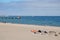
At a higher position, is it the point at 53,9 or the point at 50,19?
the point at 53,9

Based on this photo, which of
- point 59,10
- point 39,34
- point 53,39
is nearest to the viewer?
point 53,39

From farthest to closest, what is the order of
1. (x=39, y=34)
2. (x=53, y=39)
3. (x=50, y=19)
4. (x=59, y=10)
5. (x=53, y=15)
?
(x=50, y=19)
(x=53, y=15)
(x=59, y=10)
(x=39, y=34)
(x=53, y=39)

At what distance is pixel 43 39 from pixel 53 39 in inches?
9.9

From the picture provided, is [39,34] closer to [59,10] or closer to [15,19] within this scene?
[59,10]

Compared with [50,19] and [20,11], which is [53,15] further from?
[20,11]

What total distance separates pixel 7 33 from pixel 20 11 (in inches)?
106

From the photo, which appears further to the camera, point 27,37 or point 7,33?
point 7,33

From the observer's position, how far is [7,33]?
434cm

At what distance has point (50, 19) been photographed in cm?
689

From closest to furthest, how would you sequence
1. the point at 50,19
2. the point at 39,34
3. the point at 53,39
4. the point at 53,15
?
the point at 53,39 → the point at 39,34 → the point at 53,15 → the point at 50,19

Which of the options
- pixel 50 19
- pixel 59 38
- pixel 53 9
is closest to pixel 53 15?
pixel 53 9

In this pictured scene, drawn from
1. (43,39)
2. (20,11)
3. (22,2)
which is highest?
(22,2)

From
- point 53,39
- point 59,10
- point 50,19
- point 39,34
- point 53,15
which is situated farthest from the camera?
point 50,19

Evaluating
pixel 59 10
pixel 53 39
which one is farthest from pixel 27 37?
pixel 59 10
